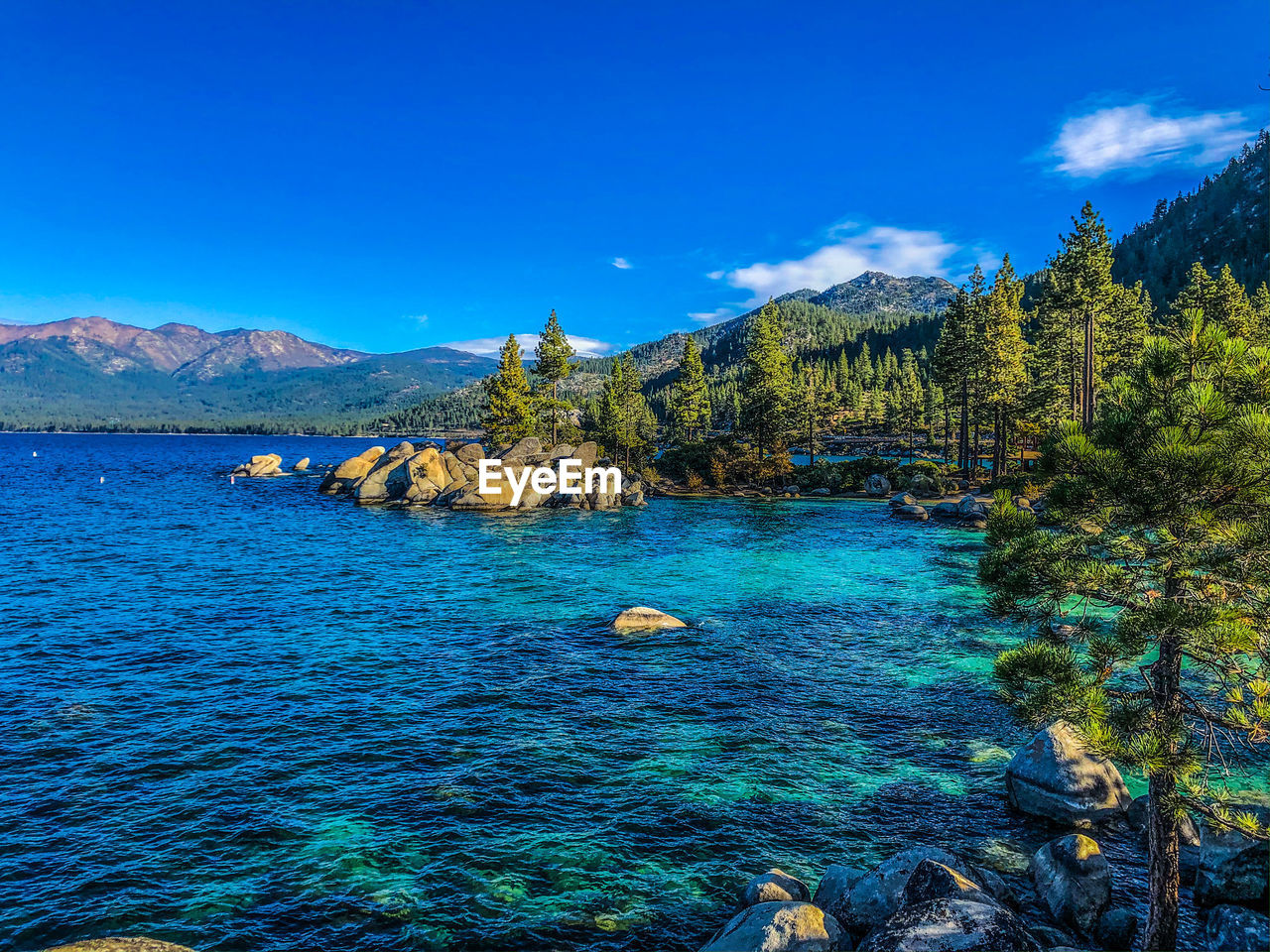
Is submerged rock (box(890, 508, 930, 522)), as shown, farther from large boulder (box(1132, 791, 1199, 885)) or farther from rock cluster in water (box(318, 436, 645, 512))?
large boulder (box(1132, 791, 1199, 885))

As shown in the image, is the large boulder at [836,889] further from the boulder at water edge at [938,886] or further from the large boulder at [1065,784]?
the large boulder at [1065,784]

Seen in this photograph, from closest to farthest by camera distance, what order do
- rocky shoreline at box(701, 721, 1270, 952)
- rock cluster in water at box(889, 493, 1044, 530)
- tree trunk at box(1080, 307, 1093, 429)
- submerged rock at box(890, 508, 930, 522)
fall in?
rocky shoreline at box(701, 721, 1270, 952), tree trunk at box(1080, 307, 1093, 429), rock cluster in water at box(889, 493, 1044, 530), submerged rock at box(890, 508, 930, 522)

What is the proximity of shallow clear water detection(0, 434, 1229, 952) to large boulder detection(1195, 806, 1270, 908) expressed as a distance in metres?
1.10

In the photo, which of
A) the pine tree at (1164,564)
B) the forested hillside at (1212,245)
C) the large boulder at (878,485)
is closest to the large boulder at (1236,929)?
the pine tree at (1164,564)

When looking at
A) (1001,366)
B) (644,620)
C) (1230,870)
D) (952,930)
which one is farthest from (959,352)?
(952,930)

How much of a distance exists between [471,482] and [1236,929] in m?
64.4

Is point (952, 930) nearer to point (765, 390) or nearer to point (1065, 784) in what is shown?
point (1065, 784)

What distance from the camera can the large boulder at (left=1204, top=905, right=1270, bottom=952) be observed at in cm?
884

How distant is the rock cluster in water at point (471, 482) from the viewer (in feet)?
219

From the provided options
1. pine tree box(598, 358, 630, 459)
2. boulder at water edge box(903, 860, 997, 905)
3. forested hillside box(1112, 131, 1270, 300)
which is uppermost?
forested hillside box(1112, 131, 1270, 300)

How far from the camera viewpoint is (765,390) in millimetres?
83625

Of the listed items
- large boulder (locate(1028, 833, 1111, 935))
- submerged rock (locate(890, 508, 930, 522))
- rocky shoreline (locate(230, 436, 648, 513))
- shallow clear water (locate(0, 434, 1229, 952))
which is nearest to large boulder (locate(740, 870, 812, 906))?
shallow clear water (locate(0, 434, 1229, 952))

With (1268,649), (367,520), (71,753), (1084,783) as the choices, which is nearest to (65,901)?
(71,753)

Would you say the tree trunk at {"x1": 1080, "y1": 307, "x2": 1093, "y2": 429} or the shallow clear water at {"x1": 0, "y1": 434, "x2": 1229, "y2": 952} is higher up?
the tree trunk at {"x1": 1080, "y1": 307, "x2": 1093, "y2": 429}
